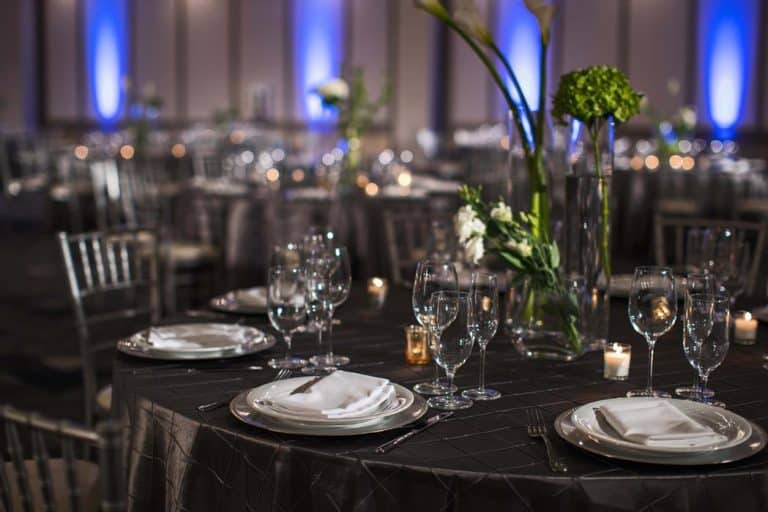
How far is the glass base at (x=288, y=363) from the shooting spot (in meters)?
1.98

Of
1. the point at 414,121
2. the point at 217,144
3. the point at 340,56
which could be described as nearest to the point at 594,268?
the point at 217,144

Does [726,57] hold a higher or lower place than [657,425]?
higher

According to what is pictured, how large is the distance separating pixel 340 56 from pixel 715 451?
11.7 m

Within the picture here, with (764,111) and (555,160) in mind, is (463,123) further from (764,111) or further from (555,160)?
(555,160)

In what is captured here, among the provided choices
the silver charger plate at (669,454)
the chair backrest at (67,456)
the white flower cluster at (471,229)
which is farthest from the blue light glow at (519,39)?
the chair backrest at (67,456)

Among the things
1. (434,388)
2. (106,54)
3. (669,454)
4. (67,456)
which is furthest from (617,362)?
(106,54)

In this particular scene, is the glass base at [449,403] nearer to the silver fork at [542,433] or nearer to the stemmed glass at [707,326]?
the silver fork at [542,433]

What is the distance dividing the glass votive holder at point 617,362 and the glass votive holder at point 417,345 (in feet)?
1.17

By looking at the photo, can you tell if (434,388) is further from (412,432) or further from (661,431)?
(661,431)

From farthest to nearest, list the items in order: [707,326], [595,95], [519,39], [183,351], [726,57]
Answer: [519,39], [726,57], [595,95], [183,351], [707,326]

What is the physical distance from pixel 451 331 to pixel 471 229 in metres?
0.42

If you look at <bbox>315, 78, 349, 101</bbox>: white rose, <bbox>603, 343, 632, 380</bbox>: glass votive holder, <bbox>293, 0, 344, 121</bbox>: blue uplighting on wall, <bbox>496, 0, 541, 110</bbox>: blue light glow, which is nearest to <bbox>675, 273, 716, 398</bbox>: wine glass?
<bbox>603, 343, 632, 380</bbox>: glass votive holder

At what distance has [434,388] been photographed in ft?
5.92

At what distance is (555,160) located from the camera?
2.77 meters
